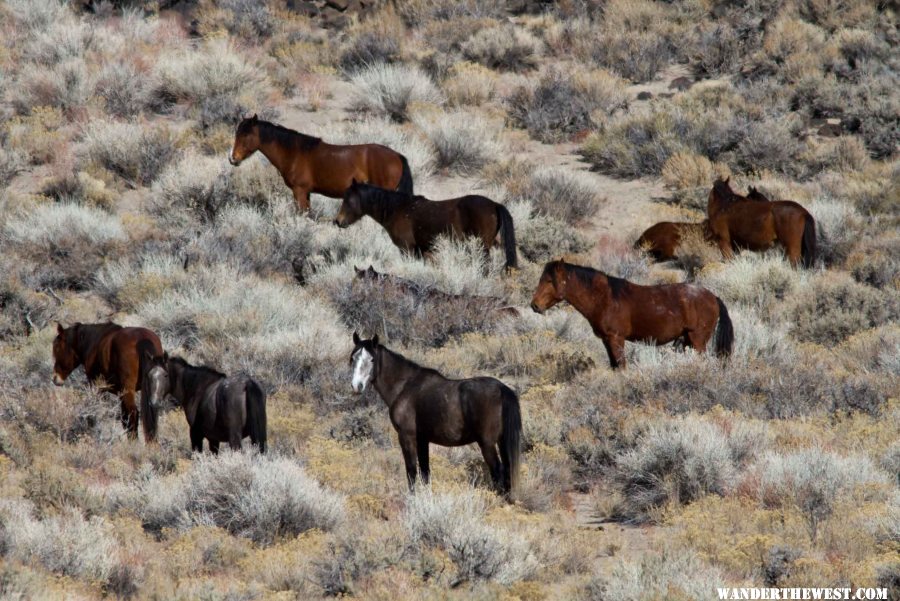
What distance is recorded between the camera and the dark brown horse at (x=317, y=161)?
19109 mm

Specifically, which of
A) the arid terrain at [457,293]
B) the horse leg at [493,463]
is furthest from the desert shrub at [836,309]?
the horse leg at [493,463]

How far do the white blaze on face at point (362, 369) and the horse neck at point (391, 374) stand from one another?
11cm

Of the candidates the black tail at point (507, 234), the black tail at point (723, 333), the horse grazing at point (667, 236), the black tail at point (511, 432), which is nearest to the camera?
the black tail at point (511, 432)

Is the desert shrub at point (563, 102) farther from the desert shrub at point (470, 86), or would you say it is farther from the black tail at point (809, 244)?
the black tail at point (809, 244)

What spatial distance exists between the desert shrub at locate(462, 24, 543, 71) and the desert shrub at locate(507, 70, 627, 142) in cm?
187

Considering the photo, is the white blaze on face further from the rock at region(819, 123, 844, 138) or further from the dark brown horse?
the rock at region(819, 123, 844, 138)

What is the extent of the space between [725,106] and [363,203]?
9521 mm

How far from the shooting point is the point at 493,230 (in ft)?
56.2

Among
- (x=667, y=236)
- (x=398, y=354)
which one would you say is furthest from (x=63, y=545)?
(x=667, y=236)

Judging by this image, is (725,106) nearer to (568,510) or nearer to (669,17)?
(669,17)

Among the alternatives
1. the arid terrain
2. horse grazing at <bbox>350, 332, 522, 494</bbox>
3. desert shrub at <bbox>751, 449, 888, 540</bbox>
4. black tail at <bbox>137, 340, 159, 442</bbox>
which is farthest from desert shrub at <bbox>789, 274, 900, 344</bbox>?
black tail at <bbox>137, 340, 159, 442</bbox>

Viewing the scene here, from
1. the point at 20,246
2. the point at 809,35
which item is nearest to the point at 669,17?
the point at 809,35

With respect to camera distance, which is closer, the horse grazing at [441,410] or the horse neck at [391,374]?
the horse grazing at [441,410]

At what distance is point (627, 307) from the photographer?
13.0 metres
